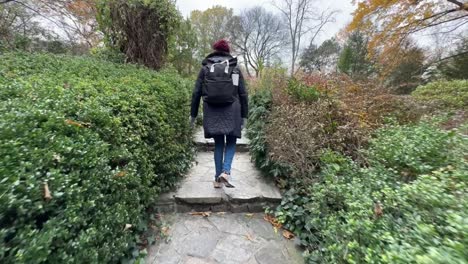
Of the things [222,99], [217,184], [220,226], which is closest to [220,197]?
[217,184]

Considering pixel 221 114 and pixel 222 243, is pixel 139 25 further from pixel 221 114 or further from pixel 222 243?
pixel 222 243

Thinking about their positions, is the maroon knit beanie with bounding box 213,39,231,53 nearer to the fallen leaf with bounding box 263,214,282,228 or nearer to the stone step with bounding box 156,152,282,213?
the stone step with bounding box 156,152,282,213

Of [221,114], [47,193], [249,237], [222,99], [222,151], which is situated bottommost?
[249,237]

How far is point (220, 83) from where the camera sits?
2596 mm

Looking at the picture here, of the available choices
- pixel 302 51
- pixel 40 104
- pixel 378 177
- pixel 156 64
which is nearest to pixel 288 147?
pixel 378 177

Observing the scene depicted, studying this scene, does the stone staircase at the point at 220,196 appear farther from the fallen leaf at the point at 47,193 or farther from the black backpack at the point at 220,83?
the fallen leaf at the point at 47,193

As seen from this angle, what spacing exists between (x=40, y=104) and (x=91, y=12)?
20.7 ft

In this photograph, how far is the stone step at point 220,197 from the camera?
2.53 meters

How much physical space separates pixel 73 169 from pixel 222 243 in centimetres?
145

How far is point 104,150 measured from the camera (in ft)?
4.46

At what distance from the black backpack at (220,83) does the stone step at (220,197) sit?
3.36 ft

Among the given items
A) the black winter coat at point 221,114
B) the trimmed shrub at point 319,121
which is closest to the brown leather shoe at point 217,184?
the black winter coat at point 221,114

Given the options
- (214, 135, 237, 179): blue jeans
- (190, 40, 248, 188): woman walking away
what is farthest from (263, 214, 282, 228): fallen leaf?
(214, 135, 237, 179): blue jeans

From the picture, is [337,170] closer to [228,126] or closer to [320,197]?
[320,197]
